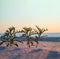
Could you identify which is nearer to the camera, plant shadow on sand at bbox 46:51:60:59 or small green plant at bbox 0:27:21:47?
small green plant at bbox 0:27:21:47

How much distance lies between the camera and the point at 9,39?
13.6m

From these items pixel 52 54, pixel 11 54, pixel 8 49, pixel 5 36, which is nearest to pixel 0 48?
pixel 8 49

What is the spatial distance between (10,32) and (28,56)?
4935mm

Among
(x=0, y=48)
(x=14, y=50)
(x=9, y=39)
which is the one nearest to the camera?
(x=9, y=39)

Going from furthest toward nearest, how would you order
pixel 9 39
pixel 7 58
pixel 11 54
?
pixel 11 54, pixel 7 58, pixel 9 39

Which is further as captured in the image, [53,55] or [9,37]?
[53,55]

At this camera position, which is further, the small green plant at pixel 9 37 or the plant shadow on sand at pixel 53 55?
the plant shadow on sand at pixel 53 55

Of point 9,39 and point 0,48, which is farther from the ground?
point 9,39

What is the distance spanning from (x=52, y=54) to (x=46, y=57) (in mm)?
1292

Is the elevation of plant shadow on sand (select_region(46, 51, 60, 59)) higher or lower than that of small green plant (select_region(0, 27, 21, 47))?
lower

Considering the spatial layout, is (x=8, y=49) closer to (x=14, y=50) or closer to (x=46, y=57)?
(x=14, y=50)

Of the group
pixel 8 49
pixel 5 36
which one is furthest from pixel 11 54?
pixel 5 36

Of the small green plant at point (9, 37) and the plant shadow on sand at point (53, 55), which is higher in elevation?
the small green plant at point (9, 37)

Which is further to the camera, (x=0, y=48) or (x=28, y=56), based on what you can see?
(x=0, y=48)
